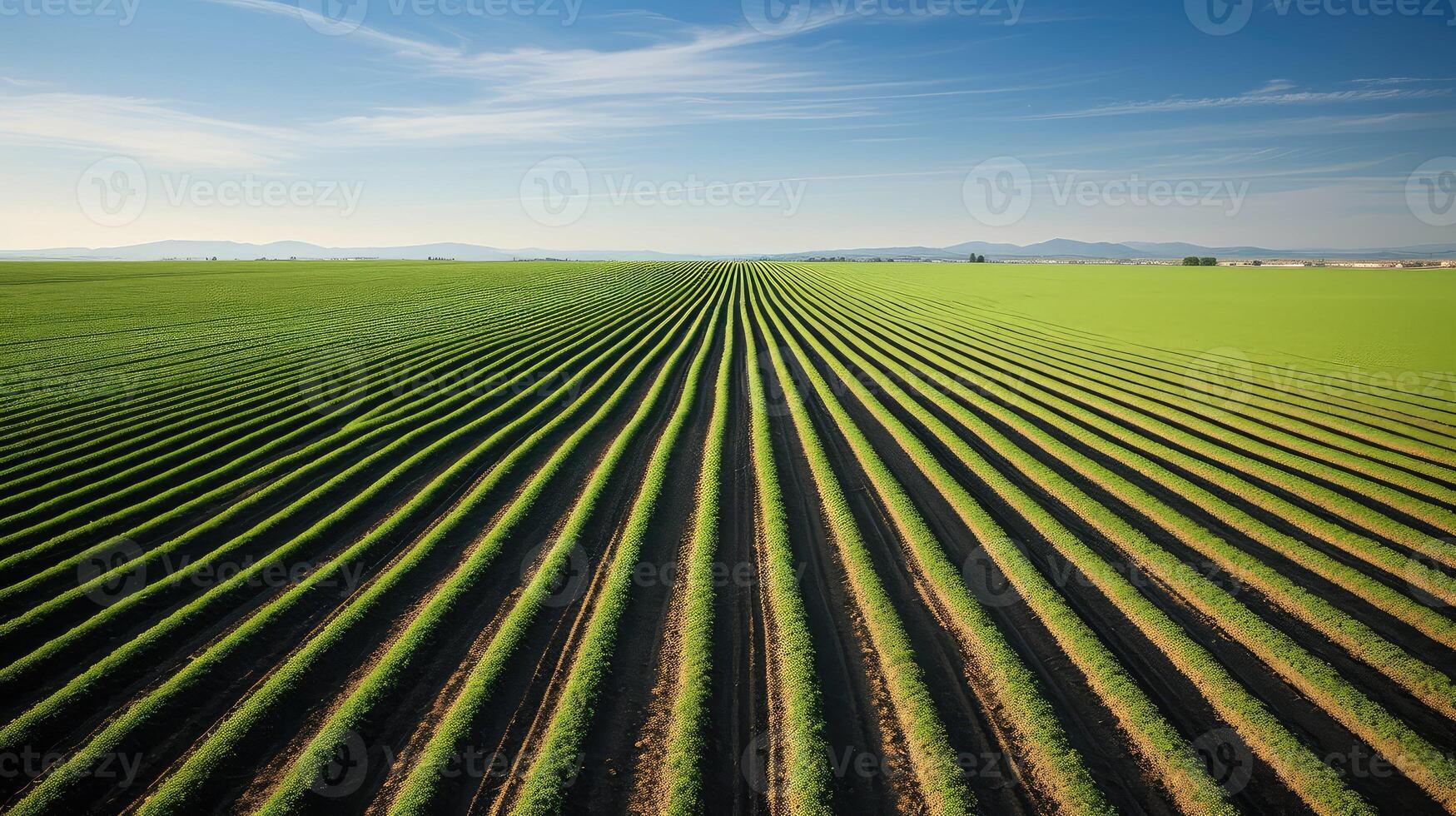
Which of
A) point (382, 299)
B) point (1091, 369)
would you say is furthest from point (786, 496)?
point (382, 299)

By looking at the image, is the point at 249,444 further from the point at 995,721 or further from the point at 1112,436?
the point at 1112,436

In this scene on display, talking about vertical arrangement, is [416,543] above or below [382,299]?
Answer: below

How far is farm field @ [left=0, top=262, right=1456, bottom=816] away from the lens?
5910 mm

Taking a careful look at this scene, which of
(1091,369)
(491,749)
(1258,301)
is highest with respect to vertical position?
(1258,301)

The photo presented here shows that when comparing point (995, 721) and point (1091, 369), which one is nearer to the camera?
point (995, 721)

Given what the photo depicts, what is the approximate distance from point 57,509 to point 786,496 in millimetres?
13551

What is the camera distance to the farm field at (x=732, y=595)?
591cm

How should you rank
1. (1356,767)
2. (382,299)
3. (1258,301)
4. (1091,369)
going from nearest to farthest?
(1356,767) < (1091,369) < (1258,301) < (382,299)

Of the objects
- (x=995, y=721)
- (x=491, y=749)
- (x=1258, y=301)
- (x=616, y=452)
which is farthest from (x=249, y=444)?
(x=1258, y=301)

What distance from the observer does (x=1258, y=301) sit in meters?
40.7

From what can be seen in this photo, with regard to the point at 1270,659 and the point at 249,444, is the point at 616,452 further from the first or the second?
the point at 1270,659

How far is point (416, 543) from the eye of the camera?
1030 cm

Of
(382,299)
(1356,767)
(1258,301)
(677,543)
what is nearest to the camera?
(1356,767)

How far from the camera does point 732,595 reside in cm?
873
